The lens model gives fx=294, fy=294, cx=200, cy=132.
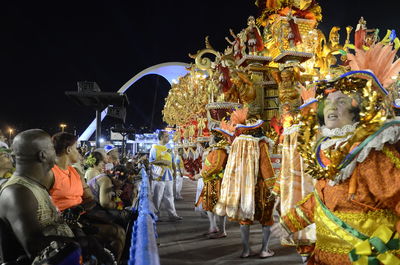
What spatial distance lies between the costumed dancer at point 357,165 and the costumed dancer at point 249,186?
300 centimetres

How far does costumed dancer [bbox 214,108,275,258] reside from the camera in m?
5.22

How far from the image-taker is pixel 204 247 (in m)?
5.74

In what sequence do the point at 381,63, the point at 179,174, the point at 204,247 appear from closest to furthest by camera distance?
the point at 381,63, the point at 204,247, the point at 179,174

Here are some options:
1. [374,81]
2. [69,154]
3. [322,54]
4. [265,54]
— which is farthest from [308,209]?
[322,54]

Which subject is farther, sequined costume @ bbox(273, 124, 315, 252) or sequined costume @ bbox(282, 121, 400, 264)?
sequined costume @ bbox(273, 124, 315, 252)

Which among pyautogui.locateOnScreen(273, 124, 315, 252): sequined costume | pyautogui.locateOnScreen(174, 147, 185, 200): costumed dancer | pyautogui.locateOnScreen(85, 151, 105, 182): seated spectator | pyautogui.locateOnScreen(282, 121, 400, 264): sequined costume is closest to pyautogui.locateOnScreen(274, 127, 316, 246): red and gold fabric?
pyautogui.locateOnScreen(273, 124, 315, 252): sequined costume

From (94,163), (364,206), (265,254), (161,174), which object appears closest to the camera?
(364,206)

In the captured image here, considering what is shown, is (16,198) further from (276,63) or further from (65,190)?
(276,63)

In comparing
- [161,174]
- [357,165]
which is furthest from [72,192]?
[161,174]

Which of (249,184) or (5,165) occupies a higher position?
(5,165)

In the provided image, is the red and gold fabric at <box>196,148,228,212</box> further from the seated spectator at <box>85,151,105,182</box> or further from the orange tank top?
the orange tank top

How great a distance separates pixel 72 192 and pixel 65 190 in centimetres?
9

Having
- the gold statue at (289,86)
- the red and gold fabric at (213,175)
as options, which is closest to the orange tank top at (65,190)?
A: the red and gold fabric at (213,175)

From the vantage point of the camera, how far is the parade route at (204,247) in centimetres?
498
